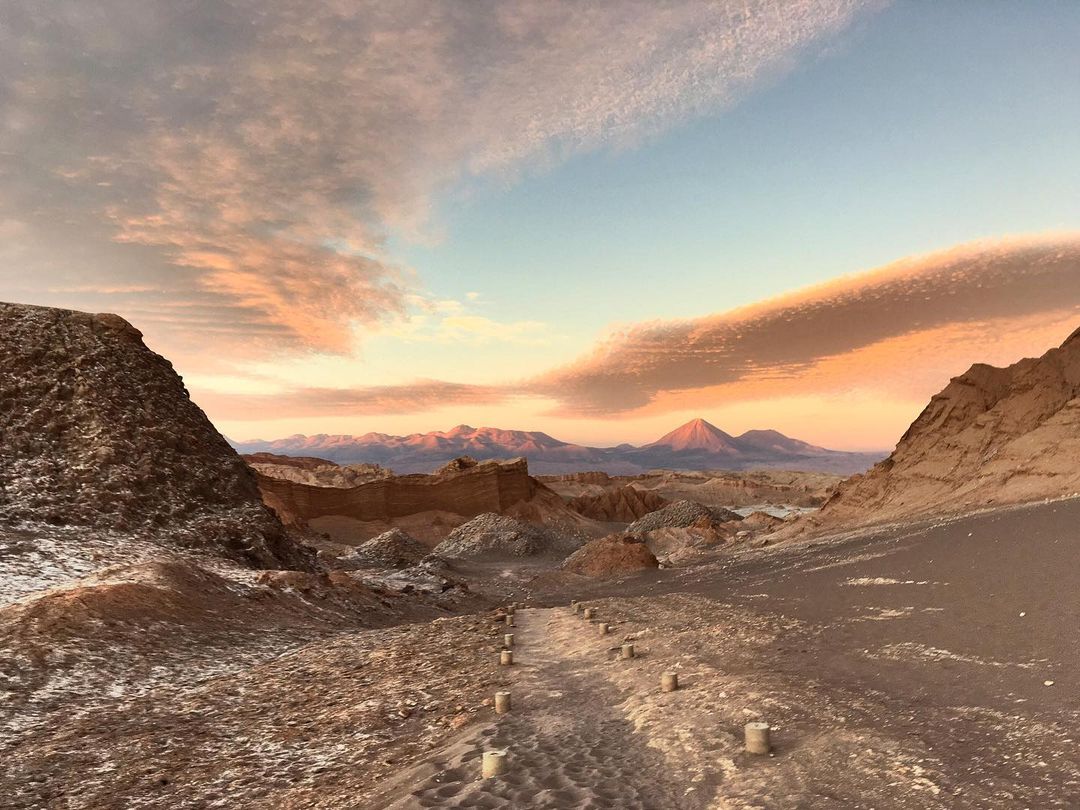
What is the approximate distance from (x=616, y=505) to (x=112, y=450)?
220 feet

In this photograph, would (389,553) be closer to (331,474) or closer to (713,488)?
(331,474)

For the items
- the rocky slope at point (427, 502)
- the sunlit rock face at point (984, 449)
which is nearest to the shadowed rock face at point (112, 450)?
the rocky slope at point (427, 502)

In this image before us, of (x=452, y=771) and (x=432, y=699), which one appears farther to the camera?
(x=432, y=699)

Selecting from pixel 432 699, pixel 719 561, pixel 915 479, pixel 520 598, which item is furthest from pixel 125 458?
pixel 915 479

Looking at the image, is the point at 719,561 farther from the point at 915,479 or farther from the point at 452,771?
the point at 452,771

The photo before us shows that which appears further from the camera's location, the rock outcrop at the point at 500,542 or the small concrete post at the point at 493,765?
the rock outcrop at the point at 500,542

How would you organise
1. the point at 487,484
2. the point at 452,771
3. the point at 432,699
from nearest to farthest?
the point at 452,771
the point at 432,699
the point at 487,484

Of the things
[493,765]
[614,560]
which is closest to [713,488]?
[614,560]

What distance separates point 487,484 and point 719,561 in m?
37.6

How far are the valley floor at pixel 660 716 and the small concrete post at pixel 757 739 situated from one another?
0.37 ft

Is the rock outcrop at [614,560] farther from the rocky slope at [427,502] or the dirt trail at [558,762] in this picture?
the rocky slope at [427,502]

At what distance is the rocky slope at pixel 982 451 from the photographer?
88.2 ft

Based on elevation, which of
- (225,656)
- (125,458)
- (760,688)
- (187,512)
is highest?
(125,458)

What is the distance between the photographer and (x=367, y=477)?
98.5 m
